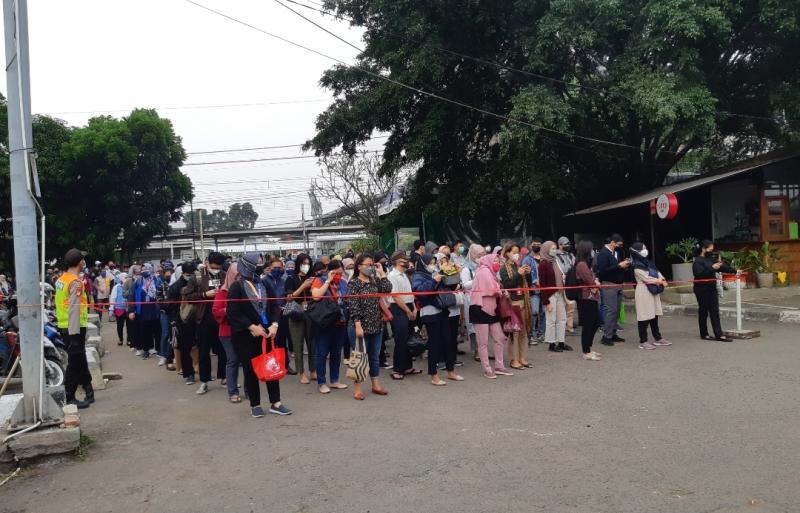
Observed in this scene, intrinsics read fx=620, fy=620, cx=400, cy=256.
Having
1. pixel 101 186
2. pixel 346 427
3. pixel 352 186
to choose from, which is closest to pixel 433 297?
pixel 346 427

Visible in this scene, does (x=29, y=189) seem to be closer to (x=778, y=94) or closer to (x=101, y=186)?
(x=778, y=94)

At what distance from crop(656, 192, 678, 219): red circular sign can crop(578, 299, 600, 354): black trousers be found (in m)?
7.42

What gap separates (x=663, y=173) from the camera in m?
21.8

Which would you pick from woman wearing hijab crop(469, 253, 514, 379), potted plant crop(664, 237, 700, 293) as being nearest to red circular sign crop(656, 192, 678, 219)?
potted plant crop(664, 237, 700, 293)

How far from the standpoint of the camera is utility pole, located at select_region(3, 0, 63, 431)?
18.1 feet

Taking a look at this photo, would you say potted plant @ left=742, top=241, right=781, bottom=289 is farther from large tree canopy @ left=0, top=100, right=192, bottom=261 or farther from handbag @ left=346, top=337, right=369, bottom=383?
large tree canopy @ left=0, top=100, right=192, bottom=261

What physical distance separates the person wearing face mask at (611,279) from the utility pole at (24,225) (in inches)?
314

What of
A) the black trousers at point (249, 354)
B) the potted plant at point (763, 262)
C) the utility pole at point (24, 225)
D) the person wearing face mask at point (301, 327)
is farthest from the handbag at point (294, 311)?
the potted plant at point (763, 262)

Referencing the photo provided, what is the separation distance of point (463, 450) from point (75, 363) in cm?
474

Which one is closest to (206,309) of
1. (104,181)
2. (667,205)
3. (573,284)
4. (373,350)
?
(373,350)

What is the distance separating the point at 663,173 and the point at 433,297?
54.3ft

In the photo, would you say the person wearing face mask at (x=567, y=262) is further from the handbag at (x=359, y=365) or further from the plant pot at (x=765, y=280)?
the plant pot at (x=765, y=280)

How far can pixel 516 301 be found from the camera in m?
9.01

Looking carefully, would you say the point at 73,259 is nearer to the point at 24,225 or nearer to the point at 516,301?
the point at 24,225
